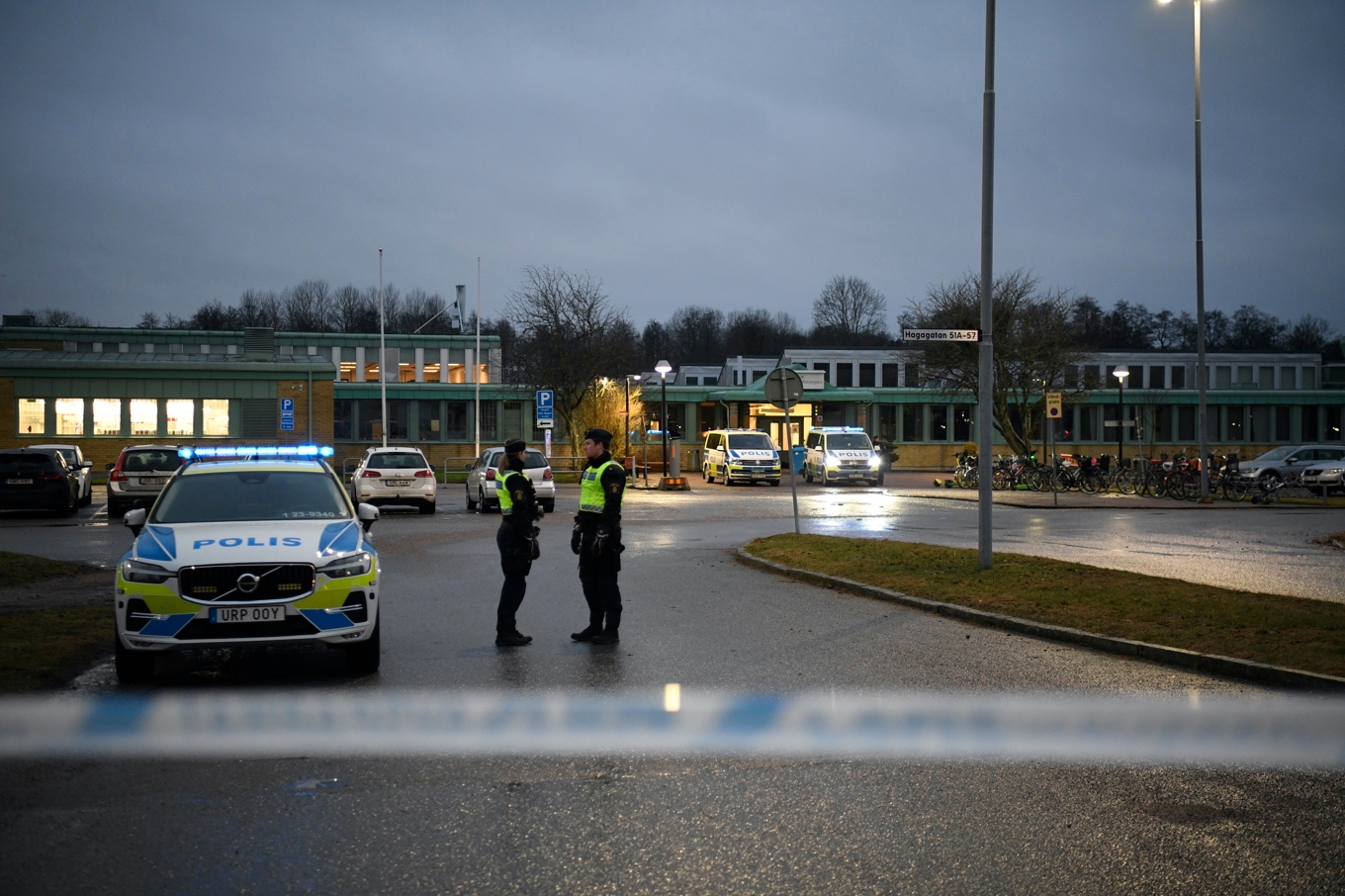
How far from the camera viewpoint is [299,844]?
15.7 feet

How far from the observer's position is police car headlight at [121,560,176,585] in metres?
8.02

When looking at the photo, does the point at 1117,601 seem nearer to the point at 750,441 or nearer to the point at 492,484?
the point at 492,484

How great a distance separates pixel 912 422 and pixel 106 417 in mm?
41352

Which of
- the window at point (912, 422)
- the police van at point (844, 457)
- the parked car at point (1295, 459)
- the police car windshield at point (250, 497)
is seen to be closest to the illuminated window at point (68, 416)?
the police van at point (844, 457)

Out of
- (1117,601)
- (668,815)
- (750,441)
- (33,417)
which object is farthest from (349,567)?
(33,417)

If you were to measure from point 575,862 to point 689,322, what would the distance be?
4618 inches

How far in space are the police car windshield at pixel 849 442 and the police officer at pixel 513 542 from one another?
112 ft

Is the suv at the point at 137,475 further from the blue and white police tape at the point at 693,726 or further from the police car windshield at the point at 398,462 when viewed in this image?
the blue and white police tape at the point at 693,726

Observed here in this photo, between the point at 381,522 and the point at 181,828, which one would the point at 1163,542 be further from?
the point at 181,828

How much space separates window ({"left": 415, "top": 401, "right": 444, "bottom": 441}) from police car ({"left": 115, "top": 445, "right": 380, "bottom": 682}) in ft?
174

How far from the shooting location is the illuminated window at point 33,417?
166 ft

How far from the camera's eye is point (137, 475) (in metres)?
26.6

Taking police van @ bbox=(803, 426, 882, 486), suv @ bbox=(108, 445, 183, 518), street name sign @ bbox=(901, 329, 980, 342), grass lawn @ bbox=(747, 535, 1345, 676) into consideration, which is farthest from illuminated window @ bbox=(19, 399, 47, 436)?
street name sign @ bbox=(901, 329, 980, 342)

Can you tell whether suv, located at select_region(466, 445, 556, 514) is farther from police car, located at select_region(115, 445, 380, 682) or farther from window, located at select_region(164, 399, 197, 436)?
window, located at select_region(164, 399, 197, 436)
